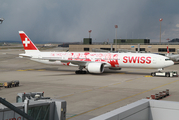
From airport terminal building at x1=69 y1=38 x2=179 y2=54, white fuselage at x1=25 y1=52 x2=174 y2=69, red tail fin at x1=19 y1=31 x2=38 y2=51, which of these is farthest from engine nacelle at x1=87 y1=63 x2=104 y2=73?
airport terminal building at x1=69 y1=38 x2=179 y2=54

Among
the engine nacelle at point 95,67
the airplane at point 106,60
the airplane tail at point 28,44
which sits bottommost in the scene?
the engine nacelle at point 95,67

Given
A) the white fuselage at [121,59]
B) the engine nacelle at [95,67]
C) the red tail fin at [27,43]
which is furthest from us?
the red tail fin at [27,43]

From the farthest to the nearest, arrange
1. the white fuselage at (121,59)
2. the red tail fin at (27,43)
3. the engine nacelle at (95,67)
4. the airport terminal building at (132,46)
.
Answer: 1. the airport terminal building at (132,46)
2. the red tail fin at (27,43)
3. the engine nacelle at (95,67)
4. the white fuselage at (121,59)

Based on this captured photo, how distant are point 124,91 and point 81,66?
707 inches

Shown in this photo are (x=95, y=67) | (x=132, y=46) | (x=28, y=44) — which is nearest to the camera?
(x=95, y=67)

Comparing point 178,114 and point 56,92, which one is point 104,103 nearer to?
point 56,92

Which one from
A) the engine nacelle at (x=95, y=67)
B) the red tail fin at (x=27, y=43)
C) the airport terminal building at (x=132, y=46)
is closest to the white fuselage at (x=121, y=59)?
the engine nacelle at (x=95, y=67)

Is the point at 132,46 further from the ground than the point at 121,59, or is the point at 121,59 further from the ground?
the point at 132,46

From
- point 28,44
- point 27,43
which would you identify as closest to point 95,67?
point 28,44

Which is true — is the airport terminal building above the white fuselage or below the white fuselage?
above

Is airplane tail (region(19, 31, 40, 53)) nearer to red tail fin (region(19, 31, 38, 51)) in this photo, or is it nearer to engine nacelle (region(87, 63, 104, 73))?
red tail fin (region(19, 31, 38, 51))

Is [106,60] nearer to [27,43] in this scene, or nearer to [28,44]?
[28,44]

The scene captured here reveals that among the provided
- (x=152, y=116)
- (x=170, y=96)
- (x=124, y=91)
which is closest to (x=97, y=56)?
(x=124, y=91)

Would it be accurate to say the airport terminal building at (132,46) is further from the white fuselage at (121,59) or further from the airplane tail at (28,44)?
the white fuselage at (121,59)
